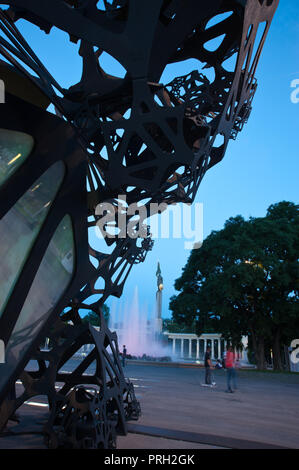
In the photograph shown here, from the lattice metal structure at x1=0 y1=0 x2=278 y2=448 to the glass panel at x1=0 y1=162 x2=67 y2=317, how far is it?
0.02 metres

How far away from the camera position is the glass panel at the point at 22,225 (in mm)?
6707

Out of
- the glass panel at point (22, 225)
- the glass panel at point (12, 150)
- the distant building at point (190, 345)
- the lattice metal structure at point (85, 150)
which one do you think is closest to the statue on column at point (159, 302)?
the distant building at point (190, 345)

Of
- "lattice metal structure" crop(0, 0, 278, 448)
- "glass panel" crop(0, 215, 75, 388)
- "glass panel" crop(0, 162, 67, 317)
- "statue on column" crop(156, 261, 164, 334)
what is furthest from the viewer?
"statue on column" crop(156, 261, 164, 334)

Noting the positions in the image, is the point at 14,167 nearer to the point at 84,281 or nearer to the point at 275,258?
the point at 84,281

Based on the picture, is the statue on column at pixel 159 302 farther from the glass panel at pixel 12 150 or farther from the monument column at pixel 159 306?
the glass panel at pixel 12 150

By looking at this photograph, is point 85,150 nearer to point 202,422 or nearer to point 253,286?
point 202,422

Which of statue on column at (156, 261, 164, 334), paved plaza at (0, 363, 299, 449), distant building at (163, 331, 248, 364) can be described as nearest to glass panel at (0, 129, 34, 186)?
paved plaza at (0, 363, 299, 449)

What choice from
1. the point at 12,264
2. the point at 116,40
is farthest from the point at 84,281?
the point at 116,40

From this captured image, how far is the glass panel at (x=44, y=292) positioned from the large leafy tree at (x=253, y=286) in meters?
19.0

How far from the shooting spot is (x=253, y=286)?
2675cm

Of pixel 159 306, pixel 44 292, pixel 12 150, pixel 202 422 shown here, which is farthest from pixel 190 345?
pixel 12 150

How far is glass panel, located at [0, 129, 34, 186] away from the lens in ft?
19.9

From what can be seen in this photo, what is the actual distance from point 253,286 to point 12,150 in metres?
23.6

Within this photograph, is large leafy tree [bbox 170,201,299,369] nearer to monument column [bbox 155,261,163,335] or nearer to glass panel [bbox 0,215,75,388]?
glass panel [bbox 0,215,75,388]
